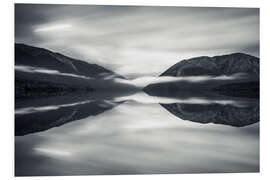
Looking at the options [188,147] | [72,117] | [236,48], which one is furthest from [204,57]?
[72,117]

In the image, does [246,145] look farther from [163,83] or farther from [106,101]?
[106,101]

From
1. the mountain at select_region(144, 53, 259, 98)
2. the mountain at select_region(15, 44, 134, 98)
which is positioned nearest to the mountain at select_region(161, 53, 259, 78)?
the mountain at select_region(144, 53, 259, 98)

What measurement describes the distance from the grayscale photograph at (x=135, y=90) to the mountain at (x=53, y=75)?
1 cm

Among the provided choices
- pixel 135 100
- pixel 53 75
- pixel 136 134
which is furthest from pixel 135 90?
pixel 53 75

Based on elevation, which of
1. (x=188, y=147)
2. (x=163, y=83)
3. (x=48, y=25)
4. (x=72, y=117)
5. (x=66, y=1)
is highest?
(x=66, y=1)

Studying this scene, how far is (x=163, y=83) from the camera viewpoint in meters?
4.46

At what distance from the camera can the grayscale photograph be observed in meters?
4.26

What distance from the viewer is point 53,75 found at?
4.37 meters

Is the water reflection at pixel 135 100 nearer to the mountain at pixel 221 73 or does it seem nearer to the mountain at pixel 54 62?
the mountain at pixel 221 73

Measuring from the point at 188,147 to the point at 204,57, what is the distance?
3.54 feet

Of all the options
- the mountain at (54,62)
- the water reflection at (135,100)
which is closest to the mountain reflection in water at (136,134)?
the water reflection at (135,100)

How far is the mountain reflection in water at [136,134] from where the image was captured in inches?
167

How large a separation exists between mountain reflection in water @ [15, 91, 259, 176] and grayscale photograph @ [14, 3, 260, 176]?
1 cm

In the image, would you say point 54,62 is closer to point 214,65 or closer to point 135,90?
point 135,90
